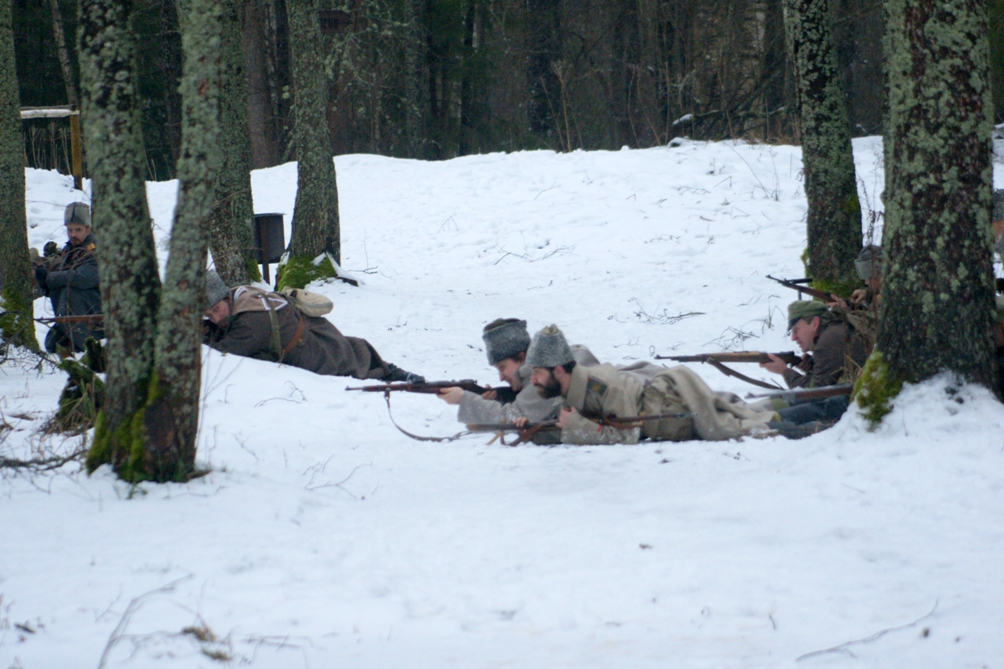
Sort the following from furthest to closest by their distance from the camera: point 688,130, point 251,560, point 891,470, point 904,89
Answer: point 688,130 < point 904,89 < point 891,470 < point 251,560

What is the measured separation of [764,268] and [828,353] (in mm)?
5300

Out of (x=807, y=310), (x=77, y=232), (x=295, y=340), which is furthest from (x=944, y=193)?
(x=77, y=232)

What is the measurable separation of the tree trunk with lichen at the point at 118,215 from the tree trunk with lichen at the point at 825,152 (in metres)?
5.74

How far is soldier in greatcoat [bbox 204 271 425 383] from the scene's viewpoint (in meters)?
6.76

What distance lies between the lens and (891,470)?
3734 mm

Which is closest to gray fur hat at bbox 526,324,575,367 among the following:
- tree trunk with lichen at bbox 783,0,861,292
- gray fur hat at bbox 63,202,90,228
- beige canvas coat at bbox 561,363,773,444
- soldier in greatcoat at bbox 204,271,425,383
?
beige canvas coat at bbox 561,363,773,444

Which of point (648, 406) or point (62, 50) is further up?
point (62, 50)

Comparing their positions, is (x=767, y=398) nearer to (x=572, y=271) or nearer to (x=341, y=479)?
(x=341, y=479)

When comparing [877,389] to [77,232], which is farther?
[77,232]

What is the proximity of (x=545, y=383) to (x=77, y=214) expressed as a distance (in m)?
5.07

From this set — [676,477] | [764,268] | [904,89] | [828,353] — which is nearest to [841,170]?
[828,353]

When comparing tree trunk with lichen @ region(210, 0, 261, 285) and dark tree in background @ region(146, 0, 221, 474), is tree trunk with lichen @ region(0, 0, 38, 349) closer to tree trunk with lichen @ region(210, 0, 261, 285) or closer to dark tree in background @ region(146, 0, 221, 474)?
tree trunk with lichen @ region(210, 0, 261, 285)

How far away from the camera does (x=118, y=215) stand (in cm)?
374

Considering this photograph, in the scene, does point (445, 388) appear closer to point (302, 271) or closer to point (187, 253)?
point (187, 253)
